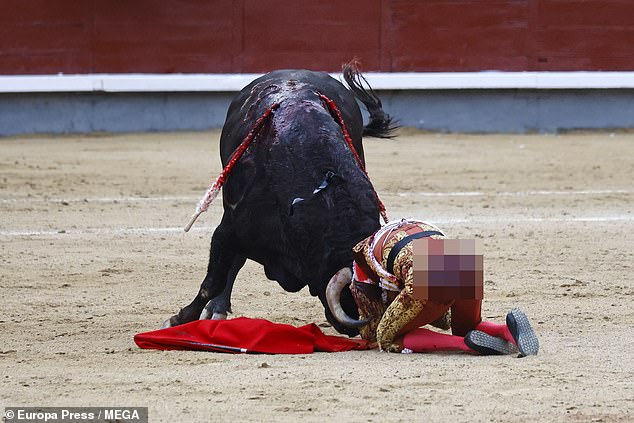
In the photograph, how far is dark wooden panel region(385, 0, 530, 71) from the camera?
1098 centimetres

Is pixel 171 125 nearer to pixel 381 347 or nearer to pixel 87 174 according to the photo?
pixel 87 174

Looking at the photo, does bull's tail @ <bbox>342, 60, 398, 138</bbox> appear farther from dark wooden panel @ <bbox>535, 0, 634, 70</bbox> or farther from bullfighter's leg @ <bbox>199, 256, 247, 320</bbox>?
dark wooden panel @ <bbox>535, 0, 634, 70</bbox>

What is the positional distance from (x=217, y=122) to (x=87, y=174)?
2544 millimetres

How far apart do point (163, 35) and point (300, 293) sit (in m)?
6.34

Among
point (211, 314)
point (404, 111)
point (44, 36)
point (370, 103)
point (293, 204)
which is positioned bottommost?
point (211, 314)

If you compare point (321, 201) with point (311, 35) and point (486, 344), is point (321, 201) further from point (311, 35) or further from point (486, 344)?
point (311, 35)

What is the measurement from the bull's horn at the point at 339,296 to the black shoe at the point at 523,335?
0.43 metres

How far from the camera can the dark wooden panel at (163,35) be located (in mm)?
10805

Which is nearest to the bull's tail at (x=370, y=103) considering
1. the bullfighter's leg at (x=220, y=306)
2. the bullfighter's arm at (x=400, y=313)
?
the bullfighter's leg at (x=220, y=306)

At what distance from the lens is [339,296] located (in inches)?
145

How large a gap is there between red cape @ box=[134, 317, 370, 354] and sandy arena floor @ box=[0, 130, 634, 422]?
7 cm

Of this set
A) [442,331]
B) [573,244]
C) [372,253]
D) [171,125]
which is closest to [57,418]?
[372,253]

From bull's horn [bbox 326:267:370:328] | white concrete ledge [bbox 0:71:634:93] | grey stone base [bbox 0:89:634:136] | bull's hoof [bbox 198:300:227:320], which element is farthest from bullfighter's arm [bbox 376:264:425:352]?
grey stone base [bbox 0:89:634:136]

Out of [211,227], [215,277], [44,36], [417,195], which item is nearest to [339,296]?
[215,277]
